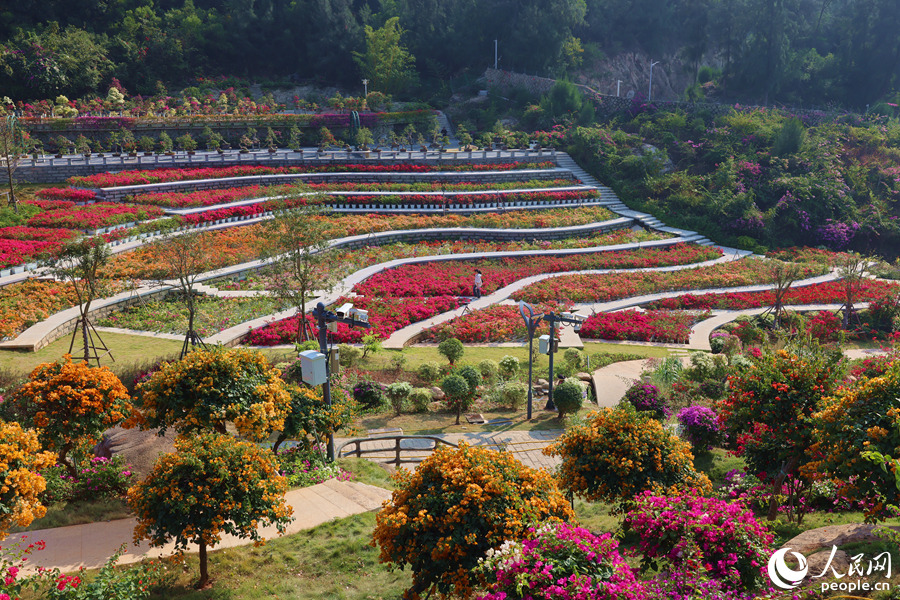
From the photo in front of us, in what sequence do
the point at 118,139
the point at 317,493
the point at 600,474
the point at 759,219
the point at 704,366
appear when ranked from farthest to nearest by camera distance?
the point at 118,139 → the point at 759,219 → the point at 704,366 → the point at 317,493 → the point at 600,474

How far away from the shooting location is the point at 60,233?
2659cm

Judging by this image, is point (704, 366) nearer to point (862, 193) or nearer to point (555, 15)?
point (862, 193)

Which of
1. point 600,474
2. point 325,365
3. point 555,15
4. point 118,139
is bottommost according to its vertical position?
point 600,474

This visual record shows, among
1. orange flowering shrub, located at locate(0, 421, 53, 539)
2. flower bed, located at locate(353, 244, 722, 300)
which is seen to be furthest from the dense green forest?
orange flowering shrub, located at locate(0, 421, 53, 539)

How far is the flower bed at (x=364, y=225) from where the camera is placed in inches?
1000

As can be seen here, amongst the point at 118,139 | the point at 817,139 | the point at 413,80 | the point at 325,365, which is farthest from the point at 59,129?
the point at 817,139

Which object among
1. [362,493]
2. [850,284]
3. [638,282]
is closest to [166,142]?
[638,282]

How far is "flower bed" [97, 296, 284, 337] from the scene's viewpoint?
21.1 m

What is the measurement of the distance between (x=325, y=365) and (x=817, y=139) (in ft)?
139

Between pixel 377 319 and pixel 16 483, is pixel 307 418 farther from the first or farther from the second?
pixel 377 319

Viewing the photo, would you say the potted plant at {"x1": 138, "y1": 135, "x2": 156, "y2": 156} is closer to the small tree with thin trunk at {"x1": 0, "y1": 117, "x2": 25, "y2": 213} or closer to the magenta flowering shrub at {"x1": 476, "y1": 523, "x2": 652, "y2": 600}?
the small tree with thin trunk at {"x1": 0, "y1": 117, "x2": 25, "y2": 213}

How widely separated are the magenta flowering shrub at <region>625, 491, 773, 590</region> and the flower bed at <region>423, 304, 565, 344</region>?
44.8 ft

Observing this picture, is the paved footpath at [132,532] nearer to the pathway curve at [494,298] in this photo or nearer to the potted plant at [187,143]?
the pathway curve at [494,298]

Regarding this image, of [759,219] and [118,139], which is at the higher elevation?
[118,139]
